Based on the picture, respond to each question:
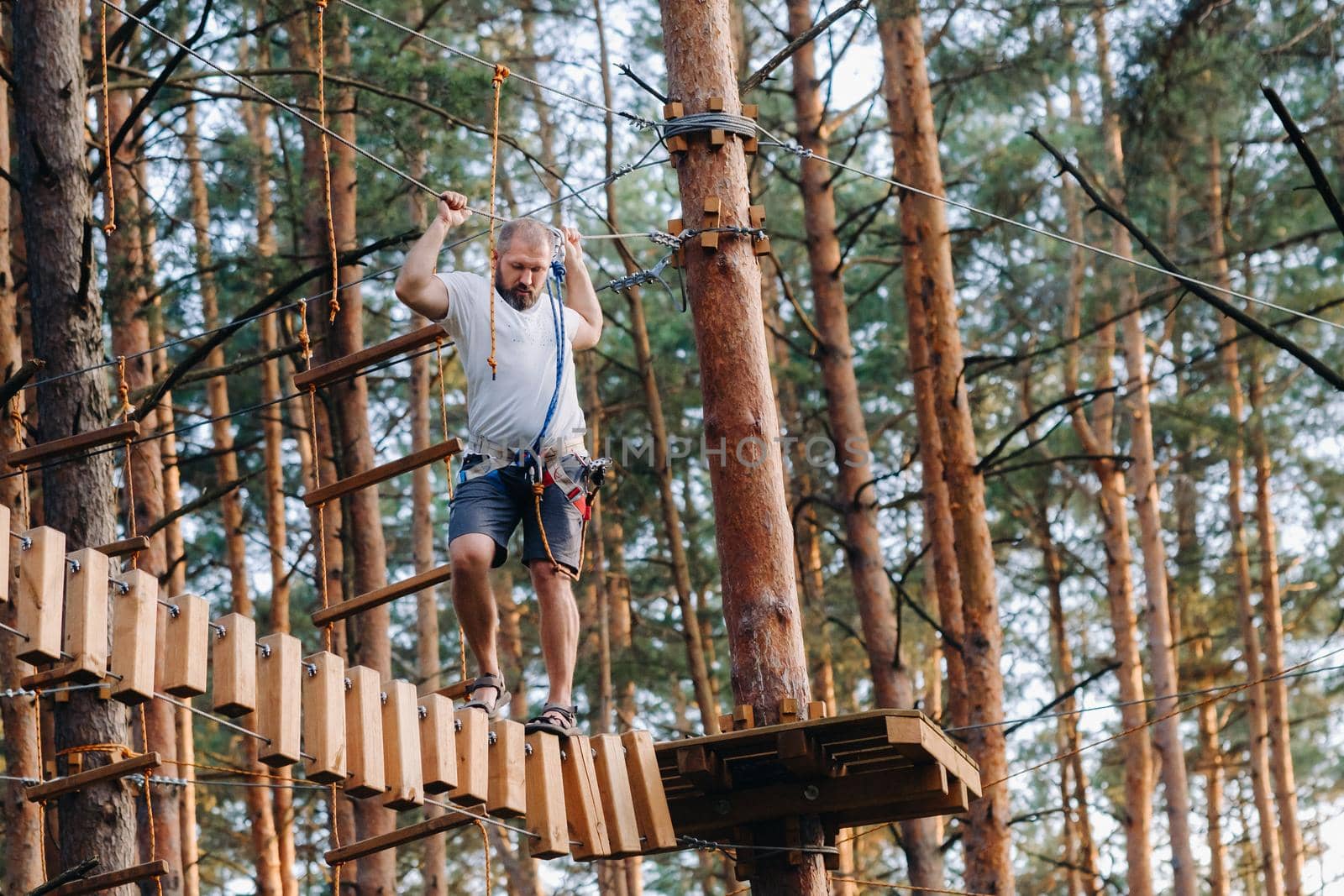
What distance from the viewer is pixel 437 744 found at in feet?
16.1

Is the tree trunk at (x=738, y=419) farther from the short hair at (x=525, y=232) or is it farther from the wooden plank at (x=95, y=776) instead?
the wooden plank at (x=95, y=776)

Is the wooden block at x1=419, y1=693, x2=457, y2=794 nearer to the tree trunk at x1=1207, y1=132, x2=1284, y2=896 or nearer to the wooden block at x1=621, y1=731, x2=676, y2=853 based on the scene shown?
the wooden block at x1=621, y1=731, x2=676, y2=853

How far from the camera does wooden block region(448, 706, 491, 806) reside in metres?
4.96

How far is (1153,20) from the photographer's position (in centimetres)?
1132

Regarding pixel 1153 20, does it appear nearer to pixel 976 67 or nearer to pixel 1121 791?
pixel 976 67

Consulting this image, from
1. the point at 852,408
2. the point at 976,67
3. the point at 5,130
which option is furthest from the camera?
the point at 976,67

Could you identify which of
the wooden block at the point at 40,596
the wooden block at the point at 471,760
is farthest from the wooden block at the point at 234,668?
the wooden block at the point at 471,760

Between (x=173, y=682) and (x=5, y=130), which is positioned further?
(x=5, y=130)

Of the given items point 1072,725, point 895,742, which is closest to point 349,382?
point 895,742

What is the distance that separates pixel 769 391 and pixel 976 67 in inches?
273

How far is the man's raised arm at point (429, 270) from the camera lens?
5309mm

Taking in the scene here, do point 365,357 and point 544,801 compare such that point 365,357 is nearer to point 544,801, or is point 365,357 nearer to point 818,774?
point 544,801

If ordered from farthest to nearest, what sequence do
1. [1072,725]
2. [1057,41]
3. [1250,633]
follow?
[1072,725] < [1250,633] < [1057,41]

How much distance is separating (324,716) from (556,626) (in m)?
0.95
